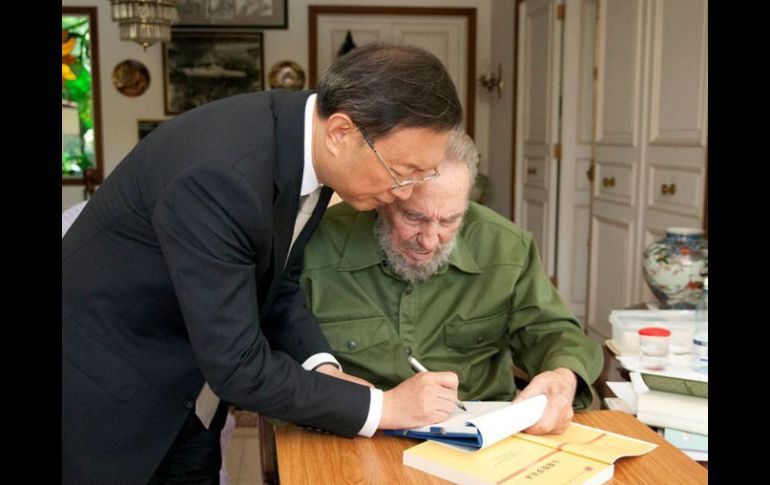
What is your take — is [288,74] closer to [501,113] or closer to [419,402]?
[501,113]

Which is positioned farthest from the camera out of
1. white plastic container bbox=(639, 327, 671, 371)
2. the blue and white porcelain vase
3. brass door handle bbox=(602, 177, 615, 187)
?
brass door handle bbox=(602, 177, 615, 187)

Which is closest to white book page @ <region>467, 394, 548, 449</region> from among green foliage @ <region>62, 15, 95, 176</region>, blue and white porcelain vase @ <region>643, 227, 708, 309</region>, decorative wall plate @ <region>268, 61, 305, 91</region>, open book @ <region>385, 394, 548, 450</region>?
open book @ <region>385, 394, 548, 450</region>

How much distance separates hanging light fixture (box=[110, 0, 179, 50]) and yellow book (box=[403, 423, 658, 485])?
3969mm

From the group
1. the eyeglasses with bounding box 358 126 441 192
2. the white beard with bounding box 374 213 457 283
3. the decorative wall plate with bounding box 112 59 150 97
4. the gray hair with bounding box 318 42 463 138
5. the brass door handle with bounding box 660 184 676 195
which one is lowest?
the white beard with bounding box 374 213 457 283

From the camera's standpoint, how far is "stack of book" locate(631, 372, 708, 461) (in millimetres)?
1494

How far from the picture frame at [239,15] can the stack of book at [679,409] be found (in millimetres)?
6552

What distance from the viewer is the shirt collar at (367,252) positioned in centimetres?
188

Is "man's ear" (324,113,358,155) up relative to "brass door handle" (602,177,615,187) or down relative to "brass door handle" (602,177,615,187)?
up

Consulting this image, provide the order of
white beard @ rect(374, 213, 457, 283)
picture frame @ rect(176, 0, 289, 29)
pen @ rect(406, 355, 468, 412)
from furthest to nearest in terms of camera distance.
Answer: picture frame @ rect(176, 0, 289, 29) < white beard @ rect(374, 213, 457, 283) < pen @ rect(406, 355, 468, 412)

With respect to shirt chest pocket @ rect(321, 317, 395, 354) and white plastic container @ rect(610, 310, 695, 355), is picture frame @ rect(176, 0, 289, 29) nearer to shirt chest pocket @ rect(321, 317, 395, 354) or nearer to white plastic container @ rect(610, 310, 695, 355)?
white plastic container @ rect(610, 310, 695, 355)

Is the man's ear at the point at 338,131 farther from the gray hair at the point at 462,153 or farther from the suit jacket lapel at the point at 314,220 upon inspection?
the gray hair at the point at 462,153

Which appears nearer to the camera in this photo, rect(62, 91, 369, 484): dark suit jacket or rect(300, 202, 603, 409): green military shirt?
rect(62, 91, 369, 484): dark suit jacket
